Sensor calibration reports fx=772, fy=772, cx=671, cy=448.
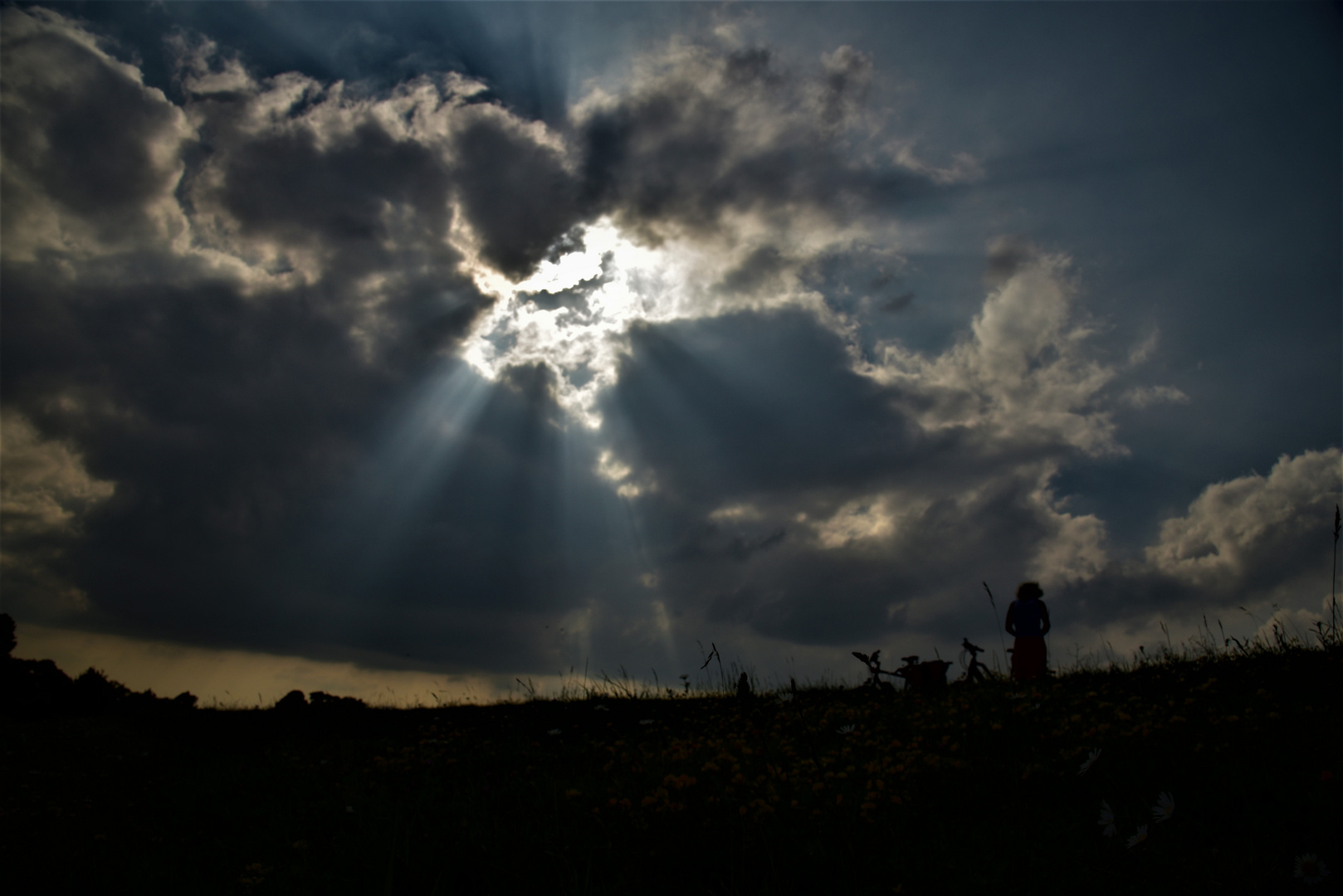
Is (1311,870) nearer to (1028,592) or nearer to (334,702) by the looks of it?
(1028,592)

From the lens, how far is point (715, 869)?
15.3 ft

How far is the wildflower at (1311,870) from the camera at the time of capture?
11.6ft

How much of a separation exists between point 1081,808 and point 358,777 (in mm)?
6732

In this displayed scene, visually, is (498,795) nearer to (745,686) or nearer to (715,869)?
(715,869)

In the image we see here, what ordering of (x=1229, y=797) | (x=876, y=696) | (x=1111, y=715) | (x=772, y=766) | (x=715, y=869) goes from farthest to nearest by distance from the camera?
1. (x=876, y=696)
2. (x=1111, y=715)
3. (x=772, y=766)
4. (x=1229, y=797)
5. (x=715, y=869)

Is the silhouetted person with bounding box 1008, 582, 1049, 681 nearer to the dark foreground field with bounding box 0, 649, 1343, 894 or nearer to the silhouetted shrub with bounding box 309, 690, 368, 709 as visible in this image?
the dark foreground field with bounding box 0, 649, 1343, 894

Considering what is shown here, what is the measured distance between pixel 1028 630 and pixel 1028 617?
208mm

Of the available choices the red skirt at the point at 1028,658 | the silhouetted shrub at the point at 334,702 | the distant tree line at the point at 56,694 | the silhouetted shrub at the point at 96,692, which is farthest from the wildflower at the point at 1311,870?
the silhouetted shrub at the point at 96,692

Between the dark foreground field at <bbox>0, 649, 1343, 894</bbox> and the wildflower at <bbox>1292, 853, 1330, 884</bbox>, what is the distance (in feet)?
0.05

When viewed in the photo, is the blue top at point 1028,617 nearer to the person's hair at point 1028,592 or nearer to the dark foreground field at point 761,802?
the person's hair at point 1028,592

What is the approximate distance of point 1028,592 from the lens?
13.2 metres

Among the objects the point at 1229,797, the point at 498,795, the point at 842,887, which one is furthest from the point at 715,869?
the point at 1229,797

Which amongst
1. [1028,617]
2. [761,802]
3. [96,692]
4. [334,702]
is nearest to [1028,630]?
[1028,617]

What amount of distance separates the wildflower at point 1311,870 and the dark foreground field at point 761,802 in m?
0.01
